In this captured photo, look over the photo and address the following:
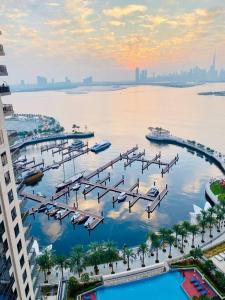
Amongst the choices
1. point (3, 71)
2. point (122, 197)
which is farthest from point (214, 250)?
point (3, 71)

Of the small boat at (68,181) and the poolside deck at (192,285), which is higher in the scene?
the poolside deck at (192,285)

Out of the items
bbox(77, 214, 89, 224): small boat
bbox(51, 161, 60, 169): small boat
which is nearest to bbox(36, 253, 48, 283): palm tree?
bbox(77, 214, 89, 224): small boat

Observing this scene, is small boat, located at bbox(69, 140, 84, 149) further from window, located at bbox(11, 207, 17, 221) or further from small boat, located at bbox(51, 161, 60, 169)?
window, located at bbox(11, 207, 17, 221)

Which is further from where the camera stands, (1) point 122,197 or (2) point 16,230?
(1) point 122,197

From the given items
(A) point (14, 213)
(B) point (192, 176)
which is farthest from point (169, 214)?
(A) point (14, 213)

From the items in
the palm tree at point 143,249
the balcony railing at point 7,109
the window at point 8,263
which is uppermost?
the balcony railing at point 7,109

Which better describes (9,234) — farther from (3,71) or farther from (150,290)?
(150,290)

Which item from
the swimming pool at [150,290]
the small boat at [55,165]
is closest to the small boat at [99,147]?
the small boat at [55,165]

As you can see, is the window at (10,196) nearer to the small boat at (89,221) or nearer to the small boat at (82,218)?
the small boat at (89,221)
